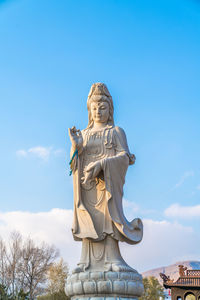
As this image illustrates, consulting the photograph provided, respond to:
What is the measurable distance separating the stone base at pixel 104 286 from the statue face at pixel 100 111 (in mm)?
3430

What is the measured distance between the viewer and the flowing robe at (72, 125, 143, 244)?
28.3 ft

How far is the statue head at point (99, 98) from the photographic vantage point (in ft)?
31.5

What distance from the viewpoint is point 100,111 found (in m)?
9.60

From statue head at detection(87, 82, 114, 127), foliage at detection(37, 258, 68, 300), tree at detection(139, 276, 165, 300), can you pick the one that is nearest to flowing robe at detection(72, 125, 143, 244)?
statue head at detection(87, 82, 114, 127)

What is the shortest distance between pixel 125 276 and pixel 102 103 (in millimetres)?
3834

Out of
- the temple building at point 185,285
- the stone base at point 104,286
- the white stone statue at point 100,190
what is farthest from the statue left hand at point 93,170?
the temple building at point 185,285

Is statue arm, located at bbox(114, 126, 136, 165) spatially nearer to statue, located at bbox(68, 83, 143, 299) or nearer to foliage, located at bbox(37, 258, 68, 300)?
statue, located at bbox(68, 83, 143, 299)

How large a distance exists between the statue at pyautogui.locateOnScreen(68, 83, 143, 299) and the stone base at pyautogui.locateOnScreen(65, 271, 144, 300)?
85mm

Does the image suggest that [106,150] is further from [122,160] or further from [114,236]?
[114,236]

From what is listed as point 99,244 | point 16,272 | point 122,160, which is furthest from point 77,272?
point 16,272

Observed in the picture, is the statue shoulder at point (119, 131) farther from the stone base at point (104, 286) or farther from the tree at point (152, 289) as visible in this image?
the tree at point (152, 289)

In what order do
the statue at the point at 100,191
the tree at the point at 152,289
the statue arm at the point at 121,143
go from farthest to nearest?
the tree at the point at 152,289 → the statue arm at the point at 121,143 → the statue at the point at 100,191

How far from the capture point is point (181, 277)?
65.1 feet

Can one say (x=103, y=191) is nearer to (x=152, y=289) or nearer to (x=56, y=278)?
(x=56, y=278)
